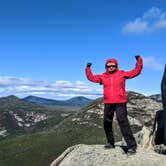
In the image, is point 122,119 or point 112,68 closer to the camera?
point 122,119

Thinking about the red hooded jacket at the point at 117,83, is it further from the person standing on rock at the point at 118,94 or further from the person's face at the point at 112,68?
the person's face at the point at 112,68

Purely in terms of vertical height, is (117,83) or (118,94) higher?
(117,83)

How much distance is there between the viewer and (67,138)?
137m

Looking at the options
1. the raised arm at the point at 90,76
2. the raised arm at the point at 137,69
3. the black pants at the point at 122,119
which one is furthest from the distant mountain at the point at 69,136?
the raised arm at the point at 137,69

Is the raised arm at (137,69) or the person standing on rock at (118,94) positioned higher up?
the raised arm at (137,69)

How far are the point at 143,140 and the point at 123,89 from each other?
9265mm

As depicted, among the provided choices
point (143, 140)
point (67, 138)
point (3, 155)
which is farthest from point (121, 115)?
point (67, 138)

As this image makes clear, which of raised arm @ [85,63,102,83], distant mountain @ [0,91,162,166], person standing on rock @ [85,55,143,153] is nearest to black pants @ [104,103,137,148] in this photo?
person standing on rock @ [85,55,143,153]

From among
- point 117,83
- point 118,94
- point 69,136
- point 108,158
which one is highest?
point 117,83

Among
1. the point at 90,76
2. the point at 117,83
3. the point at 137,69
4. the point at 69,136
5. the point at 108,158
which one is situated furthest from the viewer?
the point at 69,136

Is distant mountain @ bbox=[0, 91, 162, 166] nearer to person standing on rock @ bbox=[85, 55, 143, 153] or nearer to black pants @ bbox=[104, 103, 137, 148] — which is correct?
black pants @ bbox=[104, 103, 137, 148]

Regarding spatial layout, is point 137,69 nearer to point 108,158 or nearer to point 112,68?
point 112,68

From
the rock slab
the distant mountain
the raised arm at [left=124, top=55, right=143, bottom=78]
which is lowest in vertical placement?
the distant mountain

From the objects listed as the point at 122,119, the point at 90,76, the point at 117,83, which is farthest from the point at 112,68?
the point at 122,119
